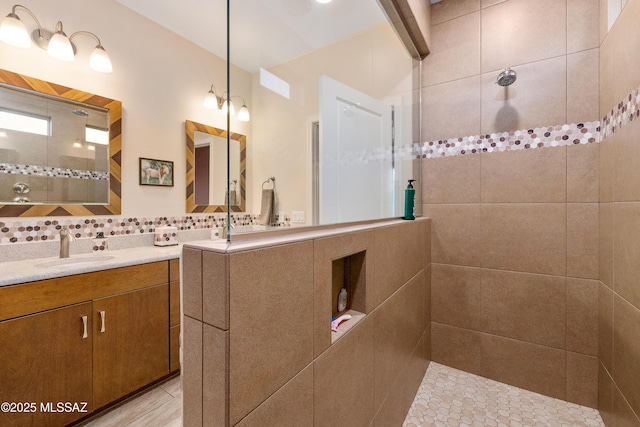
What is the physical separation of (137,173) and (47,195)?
550 millimetres

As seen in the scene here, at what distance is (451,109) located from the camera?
1.93 metres

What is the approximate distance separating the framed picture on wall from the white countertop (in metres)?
0.53

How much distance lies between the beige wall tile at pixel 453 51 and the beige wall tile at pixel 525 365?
70.7 inches

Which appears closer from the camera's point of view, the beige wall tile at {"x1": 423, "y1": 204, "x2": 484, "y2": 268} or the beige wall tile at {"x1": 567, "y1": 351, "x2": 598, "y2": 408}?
the beige wall tile at {"x1": 567, "y1": 351, "x2": 598, "y2": 408}

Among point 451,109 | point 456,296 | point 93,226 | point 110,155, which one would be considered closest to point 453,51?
point 451,109

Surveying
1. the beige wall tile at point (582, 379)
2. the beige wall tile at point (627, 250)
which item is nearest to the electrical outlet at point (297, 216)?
the beige wall tile at point (627, 250)

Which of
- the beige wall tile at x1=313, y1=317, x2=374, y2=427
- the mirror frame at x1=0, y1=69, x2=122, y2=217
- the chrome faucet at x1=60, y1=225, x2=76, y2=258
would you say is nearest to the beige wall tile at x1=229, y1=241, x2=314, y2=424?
the beige wall tile at x1=313, y1=317, x2=374, y2=427

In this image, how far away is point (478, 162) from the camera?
1835 millimetres

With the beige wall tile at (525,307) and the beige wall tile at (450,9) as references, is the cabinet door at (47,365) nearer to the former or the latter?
the beige wall tile at (525,307)

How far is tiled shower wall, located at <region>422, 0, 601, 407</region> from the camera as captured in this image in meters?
1.57

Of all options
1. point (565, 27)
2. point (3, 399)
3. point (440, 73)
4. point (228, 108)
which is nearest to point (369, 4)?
point (440, 73)

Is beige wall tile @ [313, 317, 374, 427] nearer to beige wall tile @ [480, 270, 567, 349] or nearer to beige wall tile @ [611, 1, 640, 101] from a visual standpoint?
beige wall tile @ [480, 270, 567, 349]

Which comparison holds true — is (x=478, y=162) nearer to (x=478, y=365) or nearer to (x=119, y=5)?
(x=478, y=365)

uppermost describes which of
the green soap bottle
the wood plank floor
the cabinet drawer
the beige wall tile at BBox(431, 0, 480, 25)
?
the beige wall tile at BBox(431, 0, 480, 25)
